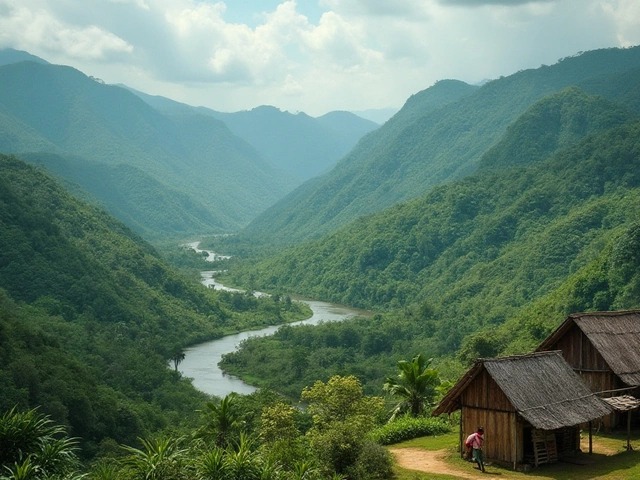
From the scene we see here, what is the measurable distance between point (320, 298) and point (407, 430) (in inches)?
3394

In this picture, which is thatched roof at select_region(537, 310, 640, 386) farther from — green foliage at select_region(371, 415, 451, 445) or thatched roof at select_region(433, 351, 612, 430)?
green foliage at select_region(371, 415, 451, 445)

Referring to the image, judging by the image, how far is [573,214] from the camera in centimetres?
8206

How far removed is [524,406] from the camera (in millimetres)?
22172

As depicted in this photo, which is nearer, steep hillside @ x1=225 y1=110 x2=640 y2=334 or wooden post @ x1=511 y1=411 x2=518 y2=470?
wooden post @ x1=511 y1=411 x2=518 y2=470

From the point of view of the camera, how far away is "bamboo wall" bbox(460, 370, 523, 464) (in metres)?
22.3

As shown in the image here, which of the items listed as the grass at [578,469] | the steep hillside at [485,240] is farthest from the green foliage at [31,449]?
the steep hillside at [485,240]

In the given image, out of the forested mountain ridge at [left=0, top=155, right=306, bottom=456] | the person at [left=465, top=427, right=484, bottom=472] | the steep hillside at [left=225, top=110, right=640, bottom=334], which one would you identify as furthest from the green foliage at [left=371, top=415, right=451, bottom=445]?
the steep hillside at [left=225, top=110, right=640, bottom=334]

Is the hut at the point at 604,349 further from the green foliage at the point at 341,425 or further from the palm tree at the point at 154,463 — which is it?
the palm tree at the point at 154,463

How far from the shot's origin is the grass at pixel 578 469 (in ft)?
70.4

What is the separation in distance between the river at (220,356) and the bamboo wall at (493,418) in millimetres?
41362

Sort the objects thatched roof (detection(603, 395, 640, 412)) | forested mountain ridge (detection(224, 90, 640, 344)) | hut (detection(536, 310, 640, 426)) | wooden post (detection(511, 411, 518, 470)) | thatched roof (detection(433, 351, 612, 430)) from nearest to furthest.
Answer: wooden post (detection(511, 411, 518, 470)) < thatched roof (detection(433, 351, 612, 430)) < thatched roof (detection(603, 395, 640, 412)) < hut (detection(536, 310, 640, 426)) < forested mountain ridge (detection(224, 90, 640, 344))

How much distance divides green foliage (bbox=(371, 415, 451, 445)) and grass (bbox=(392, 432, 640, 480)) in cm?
336

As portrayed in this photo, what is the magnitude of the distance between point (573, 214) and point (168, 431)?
5579cm

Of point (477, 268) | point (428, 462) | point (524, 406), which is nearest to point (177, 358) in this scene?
point (477, 268)
